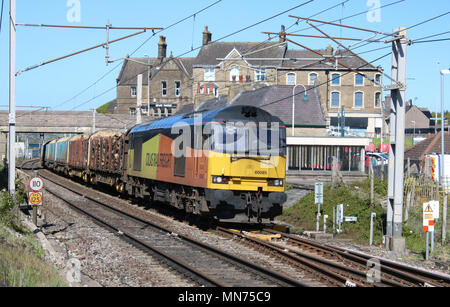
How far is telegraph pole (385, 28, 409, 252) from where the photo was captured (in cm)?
1622

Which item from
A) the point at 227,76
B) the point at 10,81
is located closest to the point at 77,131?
the point at 227,76

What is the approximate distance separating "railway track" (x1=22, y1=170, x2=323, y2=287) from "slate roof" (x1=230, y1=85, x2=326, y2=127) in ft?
91.5

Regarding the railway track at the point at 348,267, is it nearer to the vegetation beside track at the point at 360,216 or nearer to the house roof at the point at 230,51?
the vegetation beside track at the point at 360,216

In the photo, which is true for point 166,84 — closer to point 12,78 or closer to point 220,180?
point 12,78

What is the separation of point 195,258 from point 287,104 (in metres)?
36.6

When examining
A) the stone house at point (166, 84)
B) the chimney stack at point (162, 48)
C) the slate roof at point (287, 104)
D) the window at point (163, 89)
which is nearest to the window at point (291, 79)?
the stone house at point (166, 84)

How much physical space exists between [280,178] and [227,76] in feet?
183

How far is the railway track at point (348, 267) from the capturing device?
1059cm

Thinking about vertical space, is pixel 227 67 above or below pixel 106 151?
above

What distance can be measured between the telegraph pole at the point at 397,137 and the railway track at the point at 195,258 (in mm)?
5568

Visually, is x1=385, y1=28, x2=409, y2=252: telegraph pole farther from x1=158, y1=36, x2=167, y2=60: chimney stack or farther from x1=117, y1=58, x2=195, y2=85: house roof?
x1=158, y1=36, x2=167, y2=60: chimney stack

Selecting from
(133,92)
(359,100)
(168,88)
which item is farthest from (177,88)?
(359,100)

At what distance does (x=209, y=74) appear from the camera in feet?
240

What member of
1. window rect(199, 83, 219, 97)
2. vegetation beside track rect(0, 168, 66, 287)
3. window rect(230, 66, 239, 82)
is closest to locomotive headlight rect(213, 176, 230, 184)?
vegetation beside track rect(0, 168, 66, 287)
